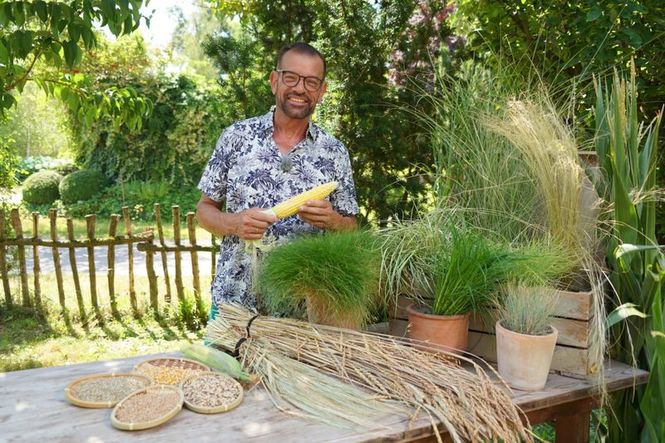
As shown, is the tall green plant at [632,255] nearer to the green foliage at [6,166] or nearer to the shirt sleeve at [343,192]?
the shirt sleeve at [343,192]

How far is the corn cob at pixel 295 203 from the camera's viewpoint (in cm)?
184

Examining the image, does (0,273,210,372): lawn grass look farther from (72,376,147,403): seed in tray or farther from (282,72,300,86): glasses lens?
(72,376,147,403): seed in tray

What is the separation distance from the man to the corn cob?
0.25 metres

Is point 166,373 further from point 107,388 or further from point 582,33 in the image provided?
point 582,33

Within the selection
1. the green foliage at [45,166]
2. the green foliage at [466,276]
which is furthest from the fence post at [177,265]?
the green foliage at [45,166]

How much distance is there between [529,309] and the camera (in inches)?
58.1

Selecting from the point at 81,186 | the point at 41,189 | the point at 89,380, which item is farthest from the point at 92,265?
the point at 41,189

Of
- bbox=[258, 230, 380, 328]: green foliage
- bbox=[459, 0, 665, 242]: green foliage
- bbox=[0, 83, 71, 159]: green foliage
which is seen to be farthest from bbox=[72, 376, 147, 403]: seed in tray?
bbox=[0, 83, 71, 159]: green foliage

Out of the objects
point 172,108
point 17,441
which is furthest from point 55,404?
point 172,108

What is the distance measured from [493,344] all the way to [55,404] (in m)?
1.20

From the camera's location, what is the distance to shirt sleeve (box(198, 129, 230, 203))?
2.31 m

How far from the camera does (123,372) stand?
1.58 metres

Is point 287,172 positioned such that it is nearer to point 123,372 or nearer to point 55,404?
point 123,372

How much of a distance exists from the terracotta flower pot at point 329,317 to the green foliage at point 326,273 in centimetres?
1
